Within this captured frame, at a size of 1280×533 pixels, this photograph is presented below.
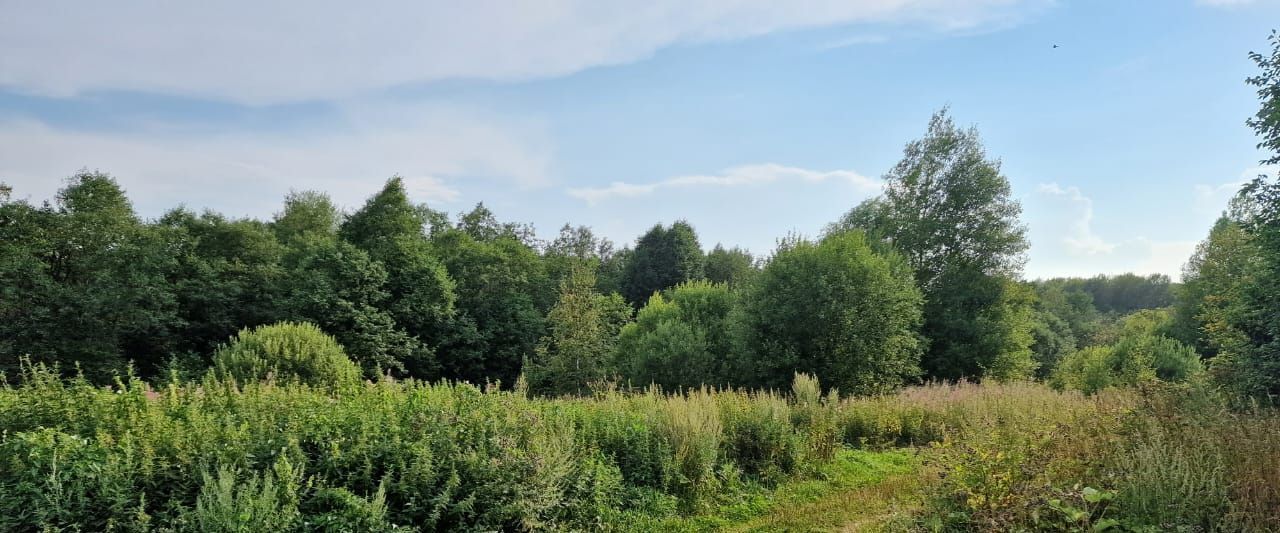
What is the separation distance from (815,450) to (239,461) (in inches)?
287

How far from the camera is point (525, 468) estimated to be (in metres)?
5.50

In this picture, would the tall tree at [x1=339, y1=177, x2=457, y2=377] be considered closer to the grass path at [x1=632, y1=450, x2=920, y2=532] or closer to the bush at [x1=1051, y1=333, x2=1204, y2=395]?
the grass path at [x1=632, y1=450, x2=920, y2=532]

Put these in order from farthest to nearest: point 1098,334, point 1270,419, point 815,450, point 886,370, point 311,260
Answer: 1. point 1098,334
2. point 311,260
3. point 886,370
4. point 815,450
5. point 1270,419

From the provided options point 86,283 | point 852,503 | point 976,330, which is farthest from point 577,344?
point 86,283

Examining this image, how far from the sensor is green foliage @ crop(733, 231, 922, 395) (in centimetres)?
1545

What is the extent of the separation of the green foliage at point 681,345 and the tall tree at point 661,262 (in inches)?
618

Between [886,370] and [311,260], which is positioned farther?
[311,260]

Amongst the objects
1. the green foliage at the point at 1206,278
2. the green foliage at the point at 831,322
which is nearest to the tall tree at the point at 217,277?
the green foliage at the point at 831,322

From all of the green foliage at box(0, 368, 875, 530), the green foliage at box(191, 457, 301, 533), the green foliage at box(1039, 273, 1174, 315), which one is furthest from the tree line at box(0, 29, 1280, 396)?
the green foliage at box(1039, 273, 1174, 315)

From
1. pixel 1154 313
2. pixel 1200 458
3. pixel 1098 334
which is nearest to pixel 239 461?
pixel 1200 458

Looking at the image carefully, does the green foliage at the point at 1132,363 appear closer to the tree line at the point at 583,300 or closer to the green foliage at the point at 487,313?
the tree line at the point at 583,300

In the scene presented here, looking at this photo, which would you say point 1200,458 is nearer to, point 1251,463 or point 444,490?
point 1251,463

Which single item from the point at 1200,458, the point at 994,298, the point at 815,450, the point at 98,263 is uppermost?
the point at 98,263

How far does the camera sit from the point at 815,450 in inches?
348
